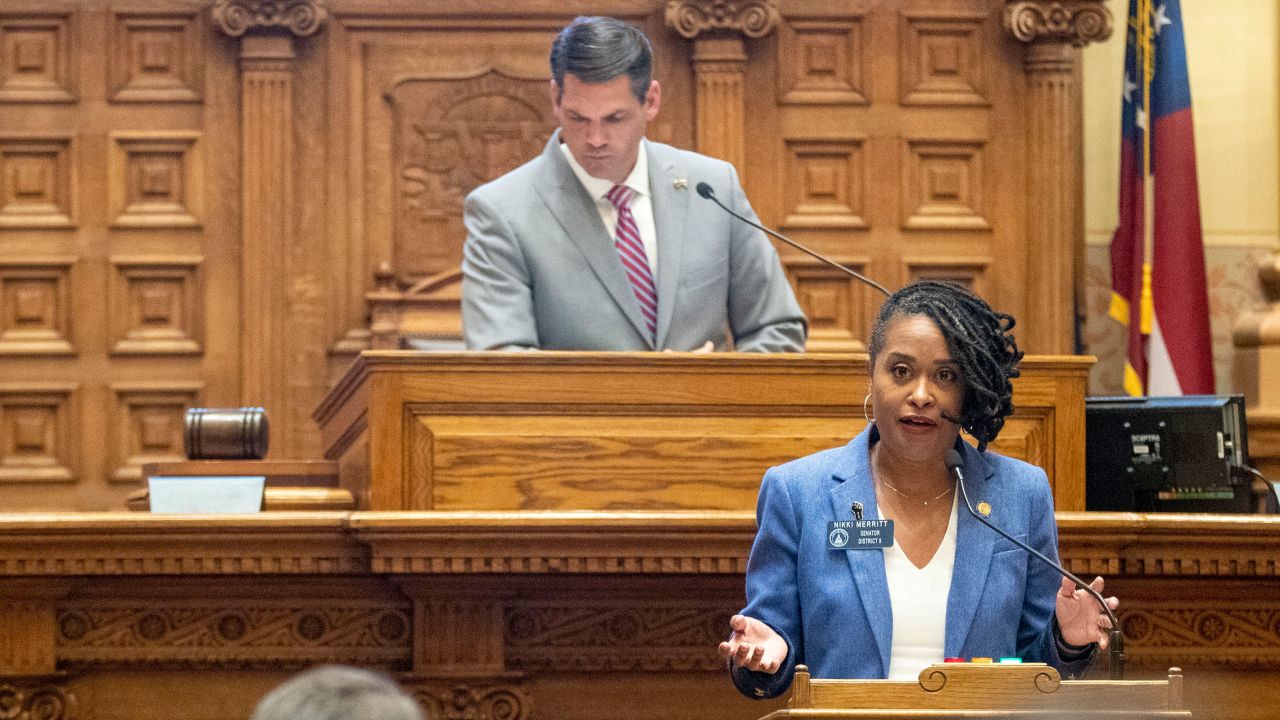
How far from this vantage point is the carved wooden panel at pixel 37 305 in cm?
657

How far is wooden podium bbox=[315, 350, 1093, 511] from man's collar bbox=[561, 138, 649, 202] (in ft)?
2.59

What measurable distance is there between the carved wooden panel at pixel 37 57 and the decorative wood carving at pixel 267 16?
2.02ft

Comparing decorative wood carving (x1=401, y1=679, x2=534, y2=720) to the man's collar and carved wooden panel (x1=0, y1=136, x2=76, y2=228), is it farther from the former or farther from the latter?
carved wooden panel (x1=0, y1=136, x2=76, y2=228)

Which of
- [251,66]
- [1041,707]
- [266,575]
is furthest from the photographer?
[251,66]

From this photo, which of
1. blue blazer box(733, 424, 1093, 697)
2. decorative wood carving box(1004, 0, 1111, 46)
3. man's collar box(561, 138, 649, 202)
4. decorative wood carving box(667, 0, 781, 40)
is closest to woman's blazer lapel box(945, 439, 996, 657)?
blue blazer box(733, 424, 1093, 697)

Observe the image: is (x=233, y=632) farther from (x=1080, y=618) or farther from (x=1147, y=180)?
(x=1147, y=180)

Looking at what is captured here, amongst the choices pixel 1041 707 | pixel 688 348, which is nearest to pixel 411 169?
pixel 688 348

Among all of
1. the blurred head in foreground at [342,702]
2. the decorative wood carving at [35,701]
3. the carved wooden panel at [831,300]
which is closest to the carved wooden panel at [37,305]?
the carved wooden panel at [831,300]

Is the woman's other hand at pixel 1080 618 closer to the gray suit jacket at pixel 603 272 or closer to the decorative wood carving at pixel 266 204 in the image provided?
the gray suit jacket at pixel 603 272

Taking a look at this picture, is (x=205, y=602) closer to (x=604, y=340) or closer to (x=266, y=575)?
(x=266, y=575)

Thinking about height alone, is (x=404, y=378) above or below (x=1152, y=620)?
above

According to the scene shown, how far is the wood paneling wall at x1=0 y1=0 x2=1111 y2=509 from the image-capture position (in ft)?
21.5

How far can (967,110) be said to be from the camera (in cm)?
673

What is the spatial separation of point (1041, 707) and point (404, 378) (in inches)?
72.0
